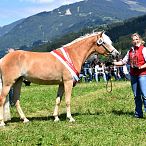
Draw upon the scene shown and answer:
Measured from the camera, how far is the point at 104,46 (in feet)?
39.5

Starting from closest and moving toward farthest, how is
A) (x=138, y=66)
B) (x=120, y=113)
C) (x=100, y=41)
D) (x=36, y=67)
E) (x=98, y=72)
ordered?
(x=36, y=67) < (x=138, y=66) < (x=100, y=41) < (x=120, y=113) < (x=98, y=72)

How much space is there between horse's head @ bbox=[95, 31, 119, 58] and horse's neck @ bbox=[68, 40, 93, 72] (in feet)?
0.83

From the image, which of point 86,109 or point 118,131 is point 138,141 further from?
point 86,109

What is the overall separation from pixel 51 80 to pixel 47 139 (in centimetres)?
297

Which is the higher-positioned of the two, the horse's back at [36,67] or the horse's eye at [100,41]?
the horse's eye at [100,41]

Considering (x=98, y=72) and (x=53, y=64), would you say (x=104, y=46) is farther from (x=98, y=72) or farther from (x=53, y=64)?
(x=98, y=72)

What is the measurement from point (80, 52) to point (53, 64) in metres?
1.03

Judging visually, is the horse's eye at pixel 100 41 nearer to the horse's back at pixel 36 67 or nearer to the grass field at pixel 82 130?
the horse's back at pixel 36 67

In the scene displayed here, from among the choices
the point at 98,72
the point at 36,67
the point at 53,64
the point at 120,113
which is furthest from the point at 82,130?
the point at 98,72

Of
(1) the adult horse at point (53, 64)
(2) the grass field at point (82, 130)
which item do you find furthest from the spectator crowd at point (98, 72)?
(1) the adult horse at point (53, 64)

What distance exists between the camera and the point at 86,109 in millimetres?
14688

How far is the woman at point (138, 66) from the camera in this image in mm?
11484

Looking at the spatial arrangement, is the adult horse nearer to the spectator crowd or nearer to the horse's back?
the horse's back

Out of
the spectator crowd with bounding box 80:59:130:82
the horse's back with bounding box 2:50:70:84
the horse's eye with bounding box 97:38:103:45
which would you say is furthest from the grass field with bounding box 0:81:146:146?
the spectator crowd with bounding box 80:59:130:82
